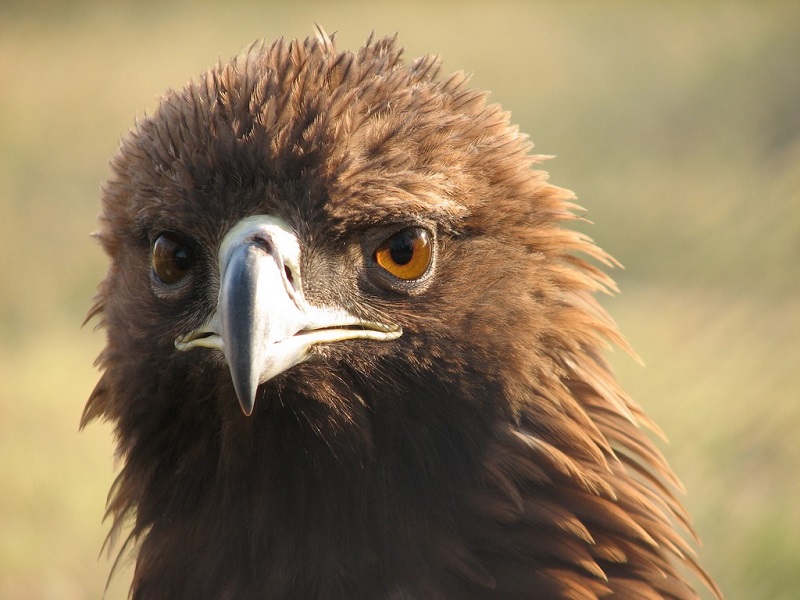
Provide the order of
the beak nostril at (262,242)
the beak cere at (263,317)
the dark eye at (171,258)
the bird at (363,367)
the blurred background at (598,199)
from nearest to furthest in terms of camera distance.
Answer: the beak cere at (263,317), the beak nostril at (262,242), the bird at (363,367), the dark eye at (171,258), the blurred background at (598,199)

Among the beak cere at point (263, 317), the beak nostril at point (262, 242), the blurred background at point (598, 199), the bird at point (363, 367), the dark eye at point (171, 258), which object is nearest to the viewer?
the beak cere at point (263, 317)

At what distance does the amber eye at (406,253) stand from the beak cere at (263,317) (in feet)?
0.47

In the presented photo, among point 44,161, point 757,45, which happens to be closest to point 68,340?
point 44,161

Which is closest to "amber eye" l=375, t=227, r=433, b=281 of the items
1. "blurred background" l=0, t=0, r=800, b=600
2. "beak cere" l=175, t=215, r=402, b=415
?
"beak cere" l=175, t=215, r=402, b=415

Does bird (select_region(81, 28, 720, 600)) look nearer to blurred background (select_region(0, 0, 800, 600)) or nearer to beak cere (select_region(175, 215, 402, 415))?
beak cere (select_region(175, 215, 402, 415))

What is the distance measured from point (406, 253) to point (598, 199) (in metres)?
8.53

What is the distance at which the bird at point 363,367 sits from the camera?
105 inches

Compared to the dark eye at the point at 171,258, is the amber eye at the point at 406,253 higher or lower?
higher

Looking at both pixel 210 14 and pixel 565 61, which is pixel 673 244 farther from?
pixel 210 14

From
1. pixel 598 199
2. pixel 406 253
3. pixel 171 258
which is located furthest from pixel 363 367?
pixel 598 199

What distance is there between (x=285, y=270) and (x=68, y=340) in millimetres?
6184

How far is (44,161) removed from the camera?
1067 centimetres

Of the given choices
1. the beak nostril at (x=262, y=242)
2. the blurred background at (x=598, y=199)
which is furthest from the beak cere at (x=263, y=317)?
the blurred background at (x=598, y=199)

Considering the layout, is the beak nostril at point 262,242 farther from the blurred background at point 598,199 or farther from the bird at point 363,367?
the blurred background at point 598,199
